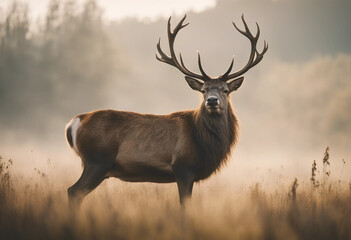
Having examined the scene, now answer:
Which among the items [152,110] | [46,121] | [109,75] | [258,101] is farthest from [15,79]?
[258,101]

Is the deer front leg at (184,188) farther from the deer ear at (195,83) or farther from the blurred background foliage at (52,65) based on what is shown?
the blurred background foliage at (52,65)

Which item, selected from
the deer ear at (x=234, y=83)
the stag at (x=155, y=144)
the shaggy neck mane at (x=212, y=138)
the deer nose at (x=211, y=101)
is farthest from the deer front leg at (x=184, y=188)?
the deer ear at (x=234, y=83)

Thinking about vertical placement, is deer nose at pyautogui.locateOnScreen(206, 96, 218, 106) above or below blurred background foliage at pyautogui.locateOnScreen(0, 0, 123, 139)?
below

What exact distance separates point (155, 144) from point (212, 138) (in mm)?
832

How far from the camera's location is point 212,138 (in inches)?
260

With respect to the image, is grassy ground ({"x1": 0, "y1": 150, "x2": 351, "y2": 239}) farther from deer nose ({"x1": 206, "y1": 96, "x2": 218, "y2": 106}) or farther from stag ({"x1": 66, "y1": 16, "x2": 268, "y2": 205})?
deer nose ({"x1": 206, "y1": 96, "x2": 218, "y2": 106})

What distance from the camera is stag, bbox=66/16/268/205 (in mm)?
6367

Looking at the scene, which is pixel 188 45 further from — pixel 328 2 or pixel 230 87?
pixel 230 87

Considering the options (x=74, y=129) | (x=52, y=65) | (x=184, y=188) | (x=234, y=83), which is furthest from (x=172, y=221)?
(x=52, y=65)

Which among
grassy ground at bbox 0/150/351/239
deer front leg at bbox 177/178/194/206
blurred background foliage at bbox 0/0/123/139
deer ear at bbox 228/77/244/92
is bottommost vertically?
grassy ground at bbox 0/150/351/239

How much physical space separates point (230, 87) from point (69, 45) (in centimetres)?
2988

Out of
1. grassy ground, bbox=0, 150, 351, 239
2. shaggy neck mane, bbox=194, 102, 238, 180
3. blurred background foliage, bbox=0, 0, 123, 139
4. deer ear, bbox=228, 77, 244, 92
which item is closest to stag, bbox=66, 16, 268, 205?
shaggy neck mane, bbox=194, 102, 238, 180

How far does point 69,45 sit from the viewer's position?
35.0 meters

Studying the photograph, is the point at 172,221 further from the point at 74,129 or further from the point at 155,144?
the point at 74,129
